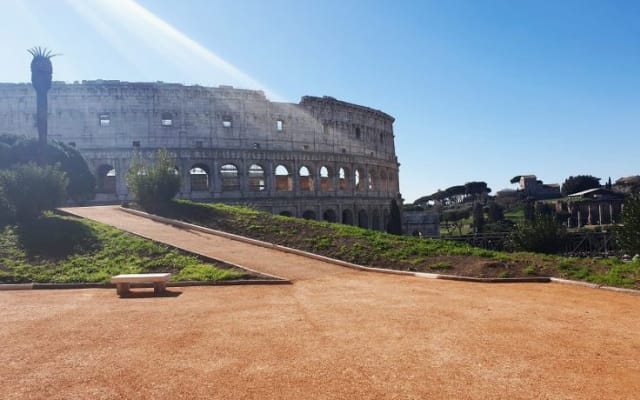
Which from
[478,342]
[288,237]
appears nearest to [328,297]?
[478,342]

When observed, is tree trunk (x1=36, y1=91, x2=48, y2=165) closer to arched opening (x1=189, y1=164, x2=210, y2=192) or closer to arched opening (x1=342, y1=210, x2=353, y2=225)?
arched opening (x1=189, y1=164, x2=210, y2=192)

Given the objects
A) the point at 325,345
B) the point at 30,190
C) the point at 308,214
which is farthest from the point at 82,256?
the point at 308,214

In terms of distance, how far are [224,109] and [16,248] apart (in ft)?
94.2

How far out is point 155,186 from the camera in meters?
21.1

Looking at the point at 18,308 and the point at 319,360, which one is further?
the point at 18,308

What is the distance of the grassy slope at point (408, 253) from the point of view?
36.2ft

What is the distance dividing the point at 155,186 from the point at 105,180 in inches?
883

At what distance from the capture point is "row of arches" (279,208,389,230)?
42500 mm

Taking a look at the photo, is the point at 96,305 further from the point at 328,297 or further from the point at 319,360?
the point at 319,360

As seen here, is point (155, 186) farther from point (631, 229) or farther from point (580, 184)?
point (580, 184)

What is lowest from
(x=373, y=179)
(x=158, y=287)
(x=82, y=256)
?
(x=158, y=287)

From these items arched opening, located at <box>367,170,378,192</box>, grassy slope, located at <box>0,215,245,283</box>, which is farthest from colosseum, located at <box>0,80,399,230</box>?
grassy slope, located at <box>0,215,245,283</box>

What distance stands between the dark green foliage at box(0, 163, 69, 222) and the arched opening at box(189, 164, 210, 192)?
2112cm

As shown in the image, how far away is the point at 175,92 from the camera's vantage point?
40.0 m
